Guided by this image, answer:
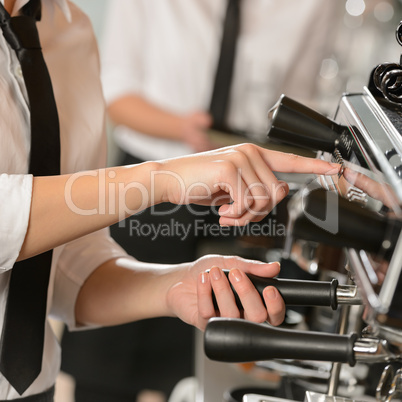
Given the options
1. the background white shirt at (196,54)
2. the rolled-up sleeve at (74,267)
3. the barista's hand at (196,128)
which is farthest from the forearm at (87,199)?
the background white shirt at (196,54)

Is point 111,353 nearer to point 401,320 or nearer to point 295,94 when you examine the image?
point 295,94

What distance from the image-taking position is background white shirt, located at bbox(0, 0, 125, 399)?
770 mm

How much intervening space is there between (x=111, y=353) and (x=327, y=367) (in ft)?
3.37

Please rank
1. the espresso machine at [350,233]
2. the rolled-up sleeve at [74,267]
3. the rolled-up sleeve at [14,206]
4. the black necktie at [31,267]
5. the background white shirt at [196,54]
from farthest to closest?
the background white shirt at [196,54] < the rolled-up sleeve at [74,267] < the black necktie at [31,267] < the rolled-up sleeve at [14,206] < the espresso machine at [350,233]

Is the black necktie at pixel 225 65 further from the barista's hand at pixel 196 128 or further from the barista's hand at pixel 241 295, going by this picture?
the barista's hand at pixel 241 295

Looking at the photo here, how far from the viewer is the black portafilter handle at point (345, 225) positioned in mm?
509

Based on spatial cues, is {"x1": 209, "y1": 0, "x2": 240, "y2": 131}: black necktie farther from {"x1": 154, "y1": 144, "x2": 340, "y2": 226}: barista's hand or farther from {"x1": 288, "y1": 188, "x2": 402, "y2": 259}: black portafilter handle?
{"x1": 154, "y1": 144, "x2": 340, "y2": 226}: barista's hand

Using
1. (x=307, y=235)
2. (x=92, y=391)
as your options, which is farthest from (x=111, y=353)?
(x=307, y=235)

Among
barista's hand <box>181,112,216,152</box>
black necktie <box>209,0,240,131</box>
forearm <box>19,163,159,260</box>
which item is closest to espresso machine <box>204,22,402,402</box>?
forearm <box>19,163,159,260</box>

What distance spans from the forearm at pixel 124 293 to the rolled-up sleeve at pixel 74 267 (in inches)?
0.4

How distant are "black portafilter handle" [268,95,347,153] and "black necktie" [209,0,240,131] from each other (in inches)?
45.2

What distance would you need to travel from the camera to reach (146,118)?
6.02ft

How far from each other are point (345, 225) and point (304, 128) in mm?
104

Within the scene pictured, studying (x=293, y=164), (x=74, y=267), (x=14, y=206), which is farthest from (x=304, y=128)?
(x=74, y=267)
